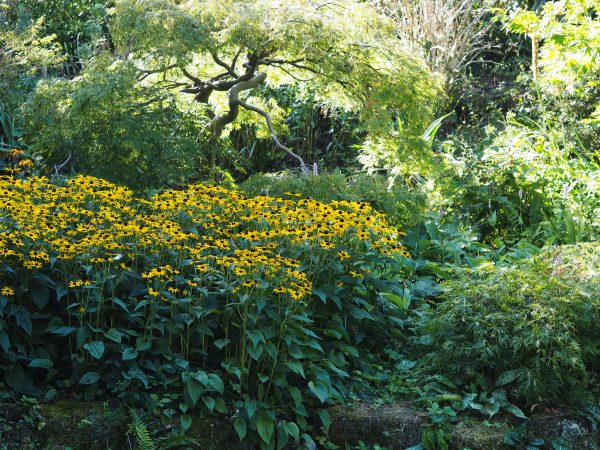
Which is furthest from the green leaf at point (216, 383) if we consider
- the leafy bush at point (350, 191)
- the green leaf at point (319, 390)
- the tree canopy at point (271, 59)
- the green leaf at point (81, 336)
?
the tree canopy at point (271, 59)

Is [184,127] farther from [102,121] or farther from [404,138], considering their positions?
[404,138]

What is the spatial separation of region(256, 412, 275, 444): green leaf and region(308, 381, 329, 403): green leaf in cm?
24

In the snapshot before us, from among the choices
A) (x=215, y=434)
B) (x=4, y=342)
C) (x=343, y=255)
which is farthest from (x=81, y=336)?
(x=343, y=255)

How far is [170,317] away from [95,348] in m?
0.37

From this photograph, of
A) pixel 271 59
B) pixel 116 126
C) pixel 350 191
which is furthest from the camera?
pixel 271 59

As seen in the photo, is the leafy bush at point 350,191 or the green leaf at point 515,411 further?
the leafy bush at point 350,191

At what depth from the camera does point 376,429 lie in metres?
3.64

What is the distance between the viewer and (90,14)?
11.1m

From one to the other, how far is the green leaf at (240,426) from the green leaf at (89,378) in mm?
615

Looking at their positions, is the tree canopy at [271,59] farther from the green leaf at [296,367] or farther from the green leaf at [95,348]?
the green leaf at [296,367]

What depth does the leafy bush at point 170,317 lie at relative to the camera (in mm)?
3422

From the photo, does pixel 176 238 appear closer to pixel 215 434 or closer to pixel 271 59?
pixel 215 434

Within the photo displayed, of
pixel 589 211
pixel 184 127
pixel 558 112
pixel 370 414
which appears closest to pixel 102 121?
pixel 184 127

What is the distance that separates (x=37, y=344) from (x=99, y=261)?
1.65 feet
